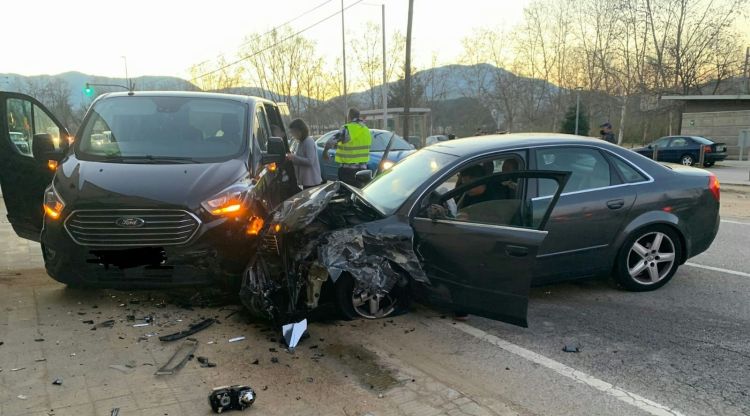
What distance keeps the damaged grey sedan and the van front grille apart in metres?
0.65

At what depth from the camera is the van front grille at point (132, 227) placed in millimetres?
4262

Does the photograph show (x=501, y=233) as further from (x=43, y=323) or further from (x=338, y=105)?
(x=338, y=105)

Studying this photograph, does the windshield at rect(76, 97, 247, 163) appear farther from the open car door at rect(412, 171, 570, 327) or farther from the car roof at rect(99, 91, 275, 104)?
the open car door at rect(412, 171, 570, 327)

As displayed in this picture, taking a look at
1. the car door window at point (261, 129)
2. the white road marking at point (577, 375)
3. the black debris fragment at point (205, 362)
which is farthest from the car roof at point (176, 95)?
the white road marking at point (577, 375)

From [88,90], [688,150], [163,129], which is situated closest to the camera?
[163,129]

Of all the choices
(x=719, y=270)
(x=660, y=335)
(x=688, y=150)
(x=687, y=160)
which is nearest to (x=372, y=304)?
(x=660, y=335)

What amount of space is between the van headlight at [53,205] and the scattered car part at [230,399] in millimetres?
2426

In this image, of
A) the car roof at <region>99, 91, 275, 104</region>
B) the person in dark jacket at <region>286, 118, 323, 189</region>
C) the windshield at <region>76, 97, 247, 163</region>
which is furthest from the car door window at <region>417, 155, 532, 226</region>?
the person in dark jacket at <region>286, 118, 323, 189</region>

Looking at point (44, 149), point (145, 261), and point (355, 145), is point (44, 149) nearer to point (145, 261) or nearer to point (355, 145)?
point (145, 261)

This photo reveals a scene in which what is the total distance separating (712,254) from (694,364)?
12.4 feet

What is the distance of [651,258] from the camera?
517cm

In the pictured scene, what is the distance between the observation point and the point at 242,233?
4586mm

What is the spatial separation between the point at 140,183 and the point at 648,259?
193 inches

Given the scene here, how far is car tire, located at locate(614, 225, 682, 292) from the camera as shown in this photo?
16.6 ft
